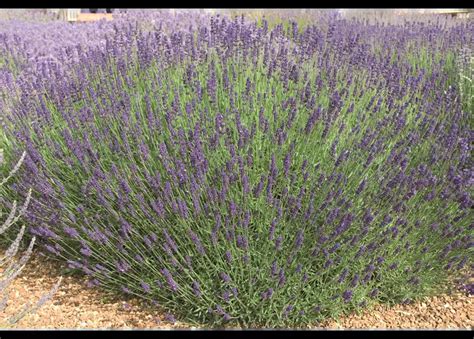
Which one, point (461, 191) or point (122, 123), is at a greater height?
point (122, 123)

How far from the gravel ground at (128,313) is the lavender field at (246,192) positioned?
0.26 feet

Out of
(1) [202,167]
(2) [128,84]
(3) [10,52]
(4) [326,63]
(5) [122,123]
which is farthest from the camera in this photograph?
(3) [10,52]

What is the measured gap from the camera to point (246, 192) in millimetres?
2270

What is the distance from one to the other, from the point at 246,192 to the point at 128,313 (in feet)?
3.15

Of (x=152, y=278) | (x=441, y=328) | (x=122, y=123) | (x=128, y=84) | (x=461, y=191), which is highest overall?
(x=128, y=84)

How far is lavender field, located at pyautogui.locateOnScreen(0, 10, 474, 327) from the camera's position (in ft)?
7.72

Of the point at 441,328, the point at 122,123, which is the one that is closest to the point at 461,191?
the point at 441,328

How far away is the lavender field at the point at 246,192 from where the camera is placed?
7.72 ft

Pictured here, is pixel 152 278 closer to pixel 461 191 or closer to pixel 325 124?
pixel 325 124

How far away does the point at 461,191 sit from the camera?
2625 mm

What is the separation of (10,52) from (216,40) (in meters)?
2.71

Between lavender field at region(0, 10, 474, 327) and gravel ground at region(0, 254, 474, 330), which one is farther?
gravel ground at region(0, 254, 474, 330)

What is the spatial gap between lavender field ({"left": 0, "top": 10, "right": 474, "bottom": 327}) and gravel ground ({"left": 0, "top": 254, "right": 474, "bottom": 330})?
0.26 ft

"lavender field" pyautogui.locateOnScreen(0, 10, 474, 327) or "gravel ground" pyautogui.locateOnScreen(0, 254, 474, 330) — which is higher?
"lavender field" pyautogui.locateOnScreen(0, 10, 474, 327)
